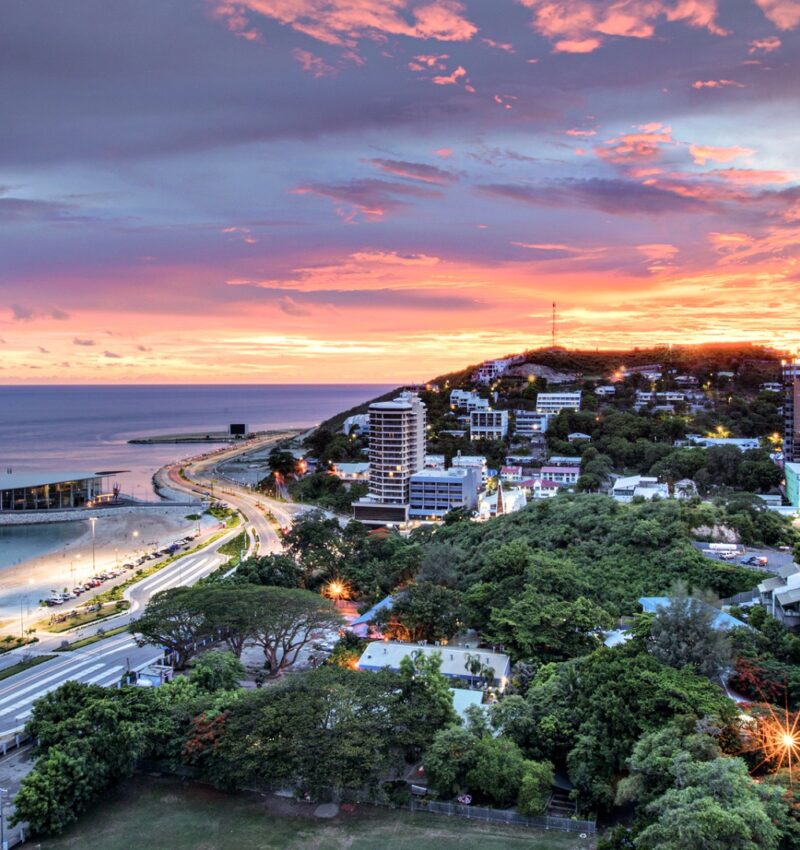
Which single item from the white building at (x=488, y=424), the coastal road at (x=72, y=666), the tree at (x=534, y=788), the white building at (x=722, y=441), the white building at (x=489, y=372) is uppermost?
the white building at (x=489, y=372)

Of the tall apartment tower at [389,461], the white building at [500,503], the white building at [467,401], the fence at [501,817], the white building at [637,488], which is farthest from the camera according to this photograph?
the white building at [467,401]

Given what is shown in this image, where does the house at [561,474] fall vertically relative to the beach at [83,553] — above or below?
above

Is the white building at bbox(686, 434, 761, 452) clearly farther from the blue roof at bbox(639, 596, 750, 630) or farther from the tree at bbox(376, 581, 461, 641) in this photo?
the tree at bbox(376, 581, 461, 641)

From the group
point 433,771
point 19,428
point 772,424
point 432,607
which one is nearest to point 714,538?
point 432,607

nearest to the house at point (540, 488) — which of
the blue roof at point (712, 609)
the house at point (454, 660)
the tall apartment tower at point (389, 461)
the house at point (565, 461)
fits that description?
the house at point (565, 461)

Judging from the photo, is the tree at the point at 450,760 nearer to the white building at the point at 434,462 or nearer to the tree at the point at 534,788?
the tree at the point at 534,788

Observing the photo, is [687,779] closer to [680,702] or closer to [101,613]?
[680,702]
